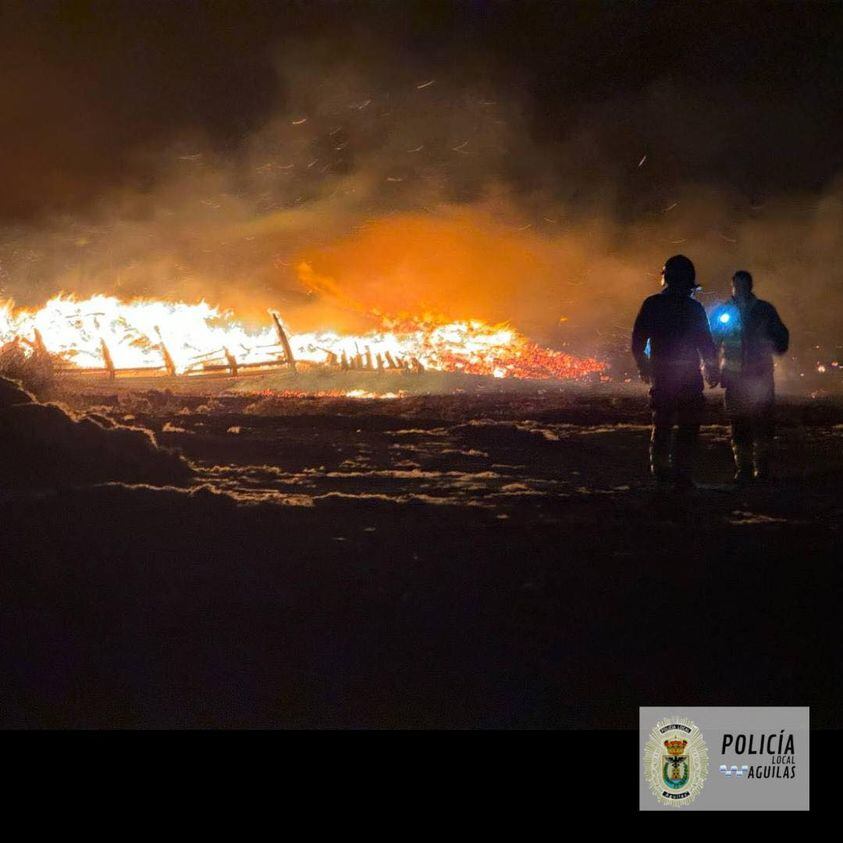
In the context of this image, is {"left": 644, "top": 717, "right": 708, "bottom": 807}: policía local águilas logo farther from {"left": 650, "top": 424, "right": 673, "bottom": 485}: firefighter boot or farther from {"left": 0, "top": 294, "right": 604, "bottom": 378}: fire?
{"left": 0, "top": 294, "right": 604, "bottom": 378}: fire

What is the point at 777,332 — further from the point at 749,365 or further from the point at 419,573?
the point at 419,573

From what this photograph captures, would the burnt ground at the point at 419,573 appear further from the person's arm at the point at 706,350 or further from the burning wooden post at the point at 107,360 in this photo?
the person's arm at the point at 706,350

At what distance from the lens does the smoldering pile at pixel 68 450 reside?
12.2ft

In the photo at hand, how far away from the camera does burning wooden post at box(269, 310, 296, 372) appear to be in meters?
4.13

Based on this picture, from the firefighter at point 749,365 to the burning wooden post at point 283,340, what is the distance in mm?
2148

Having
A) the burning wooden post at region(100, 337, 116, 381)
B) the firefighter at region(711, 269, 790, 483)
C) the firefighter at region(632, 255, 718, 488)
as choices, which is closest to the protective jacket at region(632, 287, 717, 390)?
the firefighter at region(632, 255, 718, 488)

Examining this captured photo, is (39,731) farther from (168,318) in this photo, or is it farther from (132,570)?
(168,318)

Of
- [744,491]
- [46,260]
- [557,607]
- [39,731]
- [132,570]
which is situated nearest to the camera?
[39,731]

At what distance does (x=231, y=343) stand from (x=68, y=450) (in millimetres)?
966

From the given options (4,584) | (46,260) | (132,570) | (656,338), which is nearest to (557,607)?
(656,338)

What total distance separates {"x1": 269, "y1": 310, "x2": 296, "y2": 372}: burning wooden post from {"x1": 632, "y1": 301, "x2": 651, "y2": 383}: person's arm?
1.75 metres

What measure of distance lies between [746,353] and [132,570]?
305 cm

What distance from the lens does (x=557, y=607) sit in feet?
10.3

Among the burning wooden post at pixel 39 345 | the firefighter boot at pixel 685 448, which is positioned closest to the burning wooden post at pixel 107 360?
the burning wooden post at pixel 39 345
